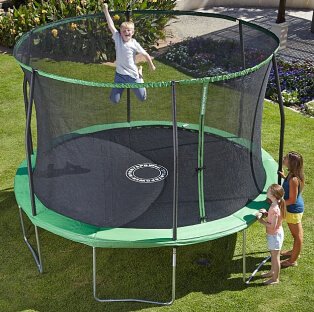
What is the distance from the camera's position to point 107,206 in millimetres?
5918

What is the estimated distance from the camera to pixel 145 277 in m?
6.05

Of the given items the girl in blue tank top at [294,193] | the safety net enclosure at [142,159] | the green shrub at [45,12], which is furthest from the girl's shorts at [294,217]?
the green shrub at [45,12]

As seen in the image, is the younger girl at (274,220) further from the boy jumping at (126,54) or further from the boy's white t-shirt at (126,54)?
the boy's white t-shirt at (126,54)

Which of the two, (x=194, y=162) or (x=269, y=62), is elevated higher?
(x=269, y=62)

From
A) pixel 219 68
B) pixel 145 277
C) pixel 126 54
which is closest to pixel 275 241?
pixel 145 277

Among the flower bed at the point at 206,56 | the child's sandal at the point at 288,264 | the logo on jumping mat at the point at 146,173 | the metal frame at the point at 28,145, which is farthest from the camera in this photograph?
the flower bed at the point at 206,56

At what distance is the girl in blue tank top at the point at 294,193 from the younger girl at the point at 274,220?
181 millimetres

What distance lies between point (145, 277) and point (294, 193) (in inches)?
64.7

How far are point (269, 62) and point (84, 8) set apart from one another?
6978 millimetres

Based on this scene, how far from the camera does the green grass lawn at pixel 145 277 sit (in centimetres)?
572

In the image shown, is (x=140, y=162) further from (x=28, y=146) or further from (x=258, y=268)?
(x=258, y=268)

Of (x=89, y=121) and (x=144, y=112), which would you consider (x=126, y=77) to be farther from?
(x=89, y=121)

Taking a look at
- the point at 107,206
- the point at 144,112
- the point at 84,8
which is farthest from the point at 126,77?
the point at 84,8

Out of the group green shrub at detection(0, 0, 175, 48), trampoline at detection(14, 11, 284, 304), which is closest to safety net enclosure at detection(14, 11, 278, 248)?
trampoline at detection(14, 11, 284, 304)
